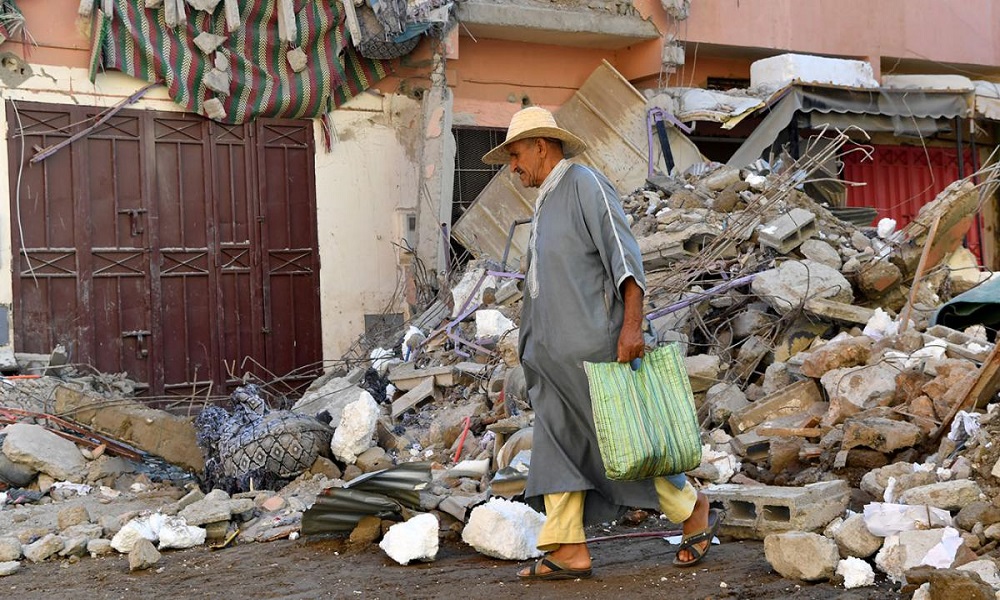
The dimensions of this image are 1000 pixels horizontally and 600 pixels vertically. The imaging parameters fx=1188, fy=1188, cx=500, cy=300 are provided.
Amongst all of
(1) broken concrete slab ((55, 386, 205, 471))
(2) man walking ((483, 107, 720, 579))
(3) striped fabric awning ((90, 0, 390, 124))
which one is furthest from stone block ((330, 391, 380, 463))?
(3) striped fabric awning ((90, 0, 390, 124))

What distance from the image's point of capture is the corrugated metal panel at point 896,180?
15641mm

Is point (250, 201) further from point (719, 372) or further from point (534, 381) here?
point (534, 381)

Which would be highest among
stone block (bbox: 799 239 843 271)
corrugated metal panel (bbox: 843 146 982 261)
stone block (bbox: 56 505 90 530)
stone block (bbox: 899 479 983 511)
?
corrugated metal panel (bbox: 843 146 982 261)

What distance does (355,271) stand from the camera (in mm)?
11883

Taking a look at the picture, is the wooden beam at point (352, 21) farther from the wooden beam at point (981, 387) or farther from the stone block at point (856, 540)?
A: the stone block at point (856, 540)

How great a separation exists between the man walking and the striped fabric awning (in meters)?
6.81

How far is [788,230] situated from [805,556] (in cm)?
506

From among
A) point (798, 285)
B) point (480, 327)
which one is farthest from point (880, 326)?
point (480, 327)

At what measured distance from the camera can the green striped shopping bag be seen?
14.2 feet

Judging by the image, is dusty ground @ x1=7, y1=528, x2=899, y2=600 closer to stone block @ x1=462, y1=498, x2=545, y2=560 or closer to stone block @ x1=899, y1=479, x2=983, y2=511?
stone block @ x1=462, y1=498, x2=545, y2=560

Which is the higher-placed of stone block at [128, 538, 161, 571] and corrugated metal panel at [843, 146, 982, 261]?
corrugated metal panel at [843, 146, 982, 261]

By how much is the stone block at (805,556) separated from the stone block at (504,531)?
40.8 inches

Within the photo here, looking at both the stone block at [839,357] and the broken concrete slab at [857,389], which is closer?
the broken concrete slab at [857,389]

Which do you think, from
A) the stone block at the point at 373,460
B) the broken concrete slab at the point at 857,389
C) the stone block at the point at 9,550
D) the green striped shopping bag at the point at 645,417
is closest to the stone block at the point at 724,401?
the broken concrete slab at the point at 857,389
